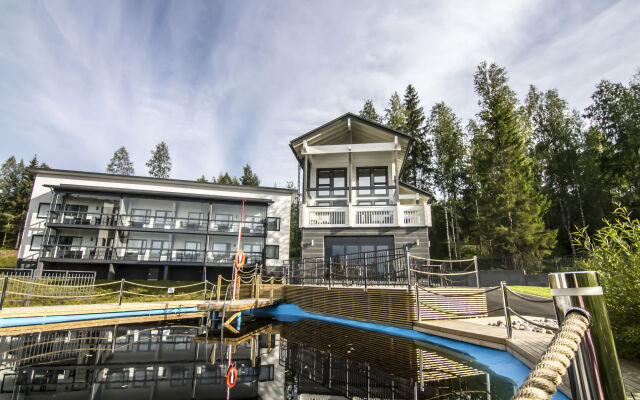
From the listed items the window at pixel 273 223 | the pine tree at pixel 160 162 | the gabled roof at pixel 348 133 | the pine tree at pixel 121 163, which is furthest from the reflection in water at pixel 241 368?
the pine tree at pixel 121 163

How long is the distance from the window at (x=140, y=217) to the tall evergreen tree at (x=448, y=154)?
96.0 feet

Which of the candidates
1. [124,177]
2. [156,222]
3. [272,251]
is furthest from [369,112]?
[124,177]

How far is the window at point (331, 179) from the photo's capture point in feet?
57.7

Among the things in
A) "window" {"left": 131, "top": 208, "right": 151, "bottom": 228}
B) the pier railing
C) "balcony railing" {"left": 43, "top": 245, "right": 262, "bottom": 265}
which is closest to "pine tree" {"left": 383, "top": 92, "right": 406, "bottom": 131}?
"balcony railing" {"left": 43, "top": 245, "right": 262, "bottom": 265}

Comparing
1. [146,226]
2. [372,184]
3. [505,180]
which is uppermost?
[505,180]

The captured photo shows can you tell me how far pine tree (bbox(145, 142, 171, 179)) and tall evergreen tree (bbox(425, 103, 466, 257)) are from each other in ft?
139

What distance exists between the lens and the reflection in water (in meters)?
4.75

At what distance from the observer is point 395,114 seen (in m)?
35.2

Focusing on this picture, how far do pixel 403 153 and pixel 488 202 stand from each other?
1292cm

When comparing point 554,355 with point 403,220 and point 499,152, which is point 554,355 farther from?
point 499,152

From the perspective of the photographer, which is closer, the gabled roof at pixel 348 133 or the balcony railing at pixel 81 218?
the gabled roof at pixel 348 133

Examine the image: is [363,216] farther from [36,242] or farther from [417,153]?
[36,242]

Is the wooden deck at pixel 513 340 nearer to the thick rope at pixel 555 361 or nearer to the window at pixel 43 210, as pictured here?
the thick rope at pixel 555 361

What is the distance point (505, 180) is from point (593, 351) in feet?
95.0
